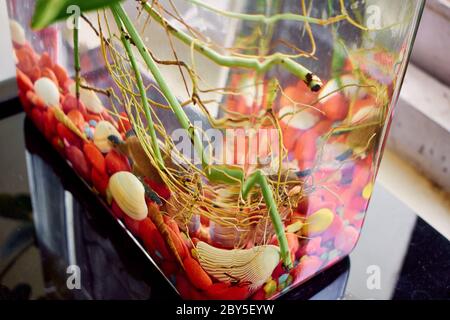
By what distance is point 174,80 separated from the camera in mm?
578

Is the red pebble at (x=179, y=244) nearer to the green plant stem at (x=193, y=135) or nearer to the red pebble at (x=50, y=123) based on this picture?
the green plant stem at (x=193, y=135)

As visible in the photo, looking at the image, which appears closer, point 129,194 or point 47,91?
point 129,194

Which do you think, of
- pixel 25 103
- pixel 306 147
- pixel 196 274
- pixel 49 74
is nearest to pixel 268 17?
pixel 306 147

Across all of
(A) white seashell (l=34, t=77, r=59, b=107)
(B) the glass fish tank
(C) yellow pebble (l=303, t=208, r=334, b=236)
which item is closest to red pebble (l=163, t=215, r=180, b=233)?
(B) the glass fish tank

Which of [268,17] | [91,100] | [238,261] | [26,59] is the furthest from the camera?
[26,59]

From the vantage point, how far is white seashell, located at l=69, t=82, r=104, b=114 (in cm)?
72

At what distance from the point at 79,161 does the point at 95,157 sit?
6 centimetres

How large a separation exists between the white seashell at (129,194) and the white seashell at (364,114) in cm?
20

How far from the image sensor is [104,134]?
2.37ft

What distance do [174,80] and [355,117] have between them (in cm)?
16

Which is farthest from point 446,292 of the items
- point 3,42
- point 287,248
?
point 3,42

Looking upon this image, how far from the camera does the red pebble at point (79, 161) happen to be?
80 centimetres

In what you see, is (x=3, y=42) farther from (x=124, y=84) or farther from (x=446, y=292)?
(x=446, y=292)

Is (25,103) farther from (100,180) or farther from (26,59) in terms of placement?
(100,180)
